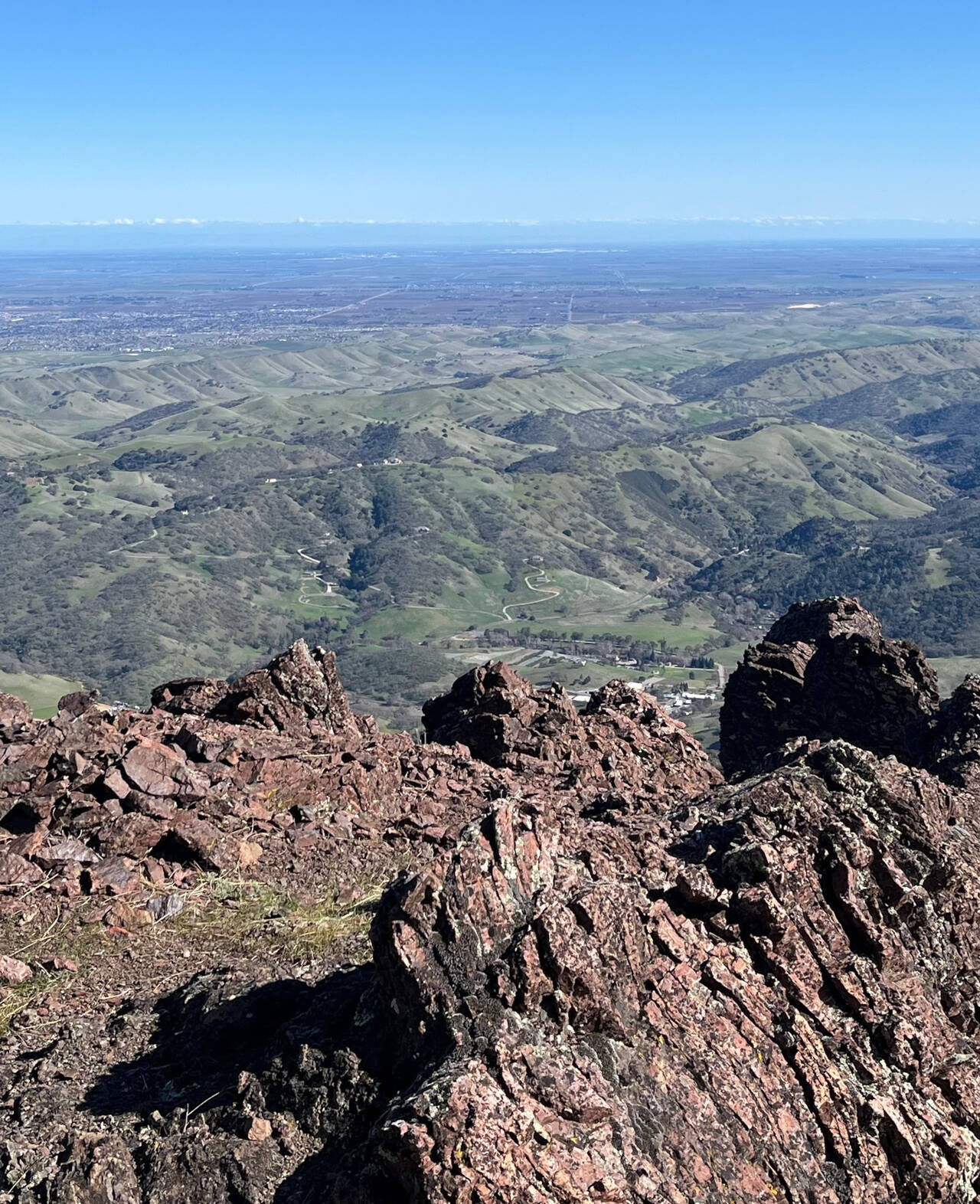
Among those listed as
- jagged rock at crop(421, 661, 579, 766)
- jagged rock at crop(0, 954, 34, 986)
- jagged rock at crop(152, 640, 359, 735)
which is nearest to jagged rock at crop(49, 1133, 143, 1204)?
jagged rock at crop(0, 954, 34, 986)

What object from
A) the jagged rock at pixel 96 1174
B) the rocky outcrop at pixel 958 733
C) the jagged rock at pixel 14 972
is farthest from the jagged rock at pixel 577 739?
the jagged rock at pixel 96 1174

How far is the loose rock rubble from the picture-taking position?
32.3 ft

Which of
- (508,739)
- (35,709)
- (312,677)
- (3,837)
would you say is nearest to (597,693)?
(508,739)

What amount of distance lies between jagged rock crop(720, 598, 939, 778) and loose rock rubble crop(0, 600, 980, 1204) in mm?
16871

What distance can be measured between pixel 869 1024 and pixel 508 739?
16.4 meters

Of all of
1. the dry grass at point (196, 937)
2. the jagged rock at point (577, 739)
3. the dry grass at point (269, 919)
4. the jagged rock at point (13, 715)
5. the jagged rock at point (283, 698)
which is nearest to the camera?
the dry grass at point (196, 937)

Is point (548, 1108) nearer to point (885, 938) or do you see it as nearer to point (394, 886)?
point (394, 886)

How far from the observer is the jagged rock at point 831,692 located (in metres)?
35.5

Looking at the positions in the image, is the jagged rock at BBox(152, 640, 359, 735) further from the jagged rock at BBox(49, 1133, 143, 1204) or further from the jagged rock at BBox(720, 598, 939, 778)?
the jagged rock at BBox(49, 1133, 143, 1204)

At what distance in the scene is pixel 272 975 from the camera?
48.1 feet

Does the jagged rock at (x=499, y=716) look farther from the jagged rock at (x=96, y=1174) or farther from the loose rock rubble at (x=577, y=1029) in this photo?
the jagged rock at (x=96, y=1174)

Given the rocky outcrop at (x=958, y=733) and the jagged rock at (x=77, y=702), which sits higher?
the jagged rock at (x=77, y=702)

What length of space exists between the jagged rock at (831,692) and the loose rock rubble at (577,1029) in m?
16.9

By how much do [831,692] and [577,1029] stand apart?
27.7 m
